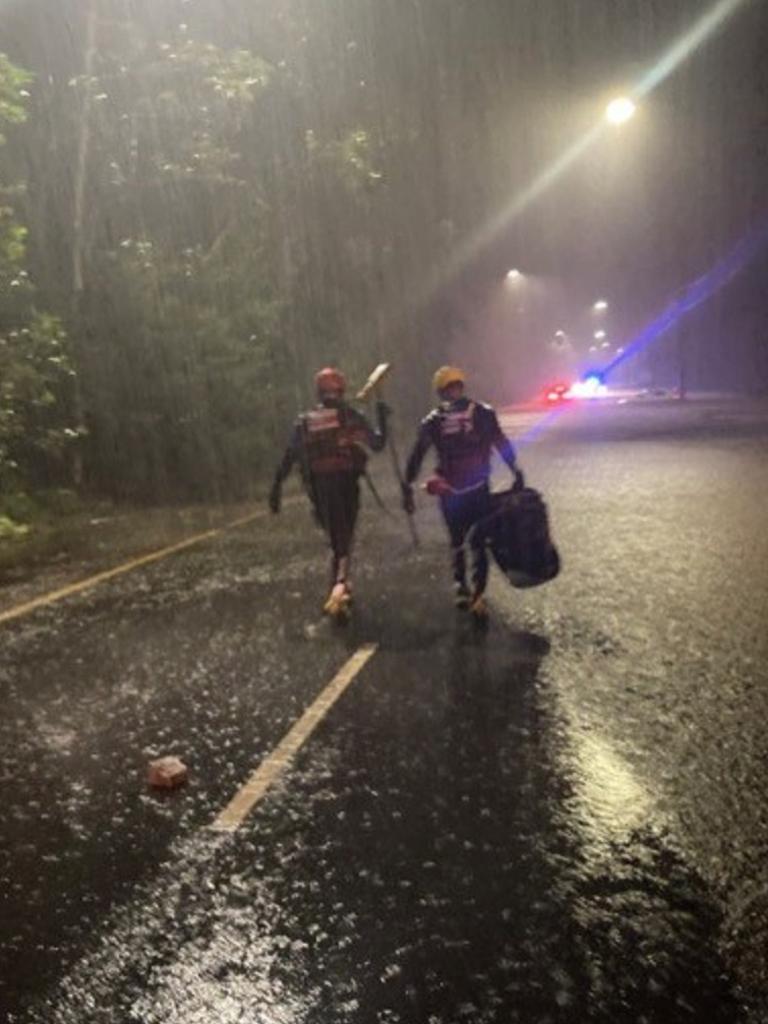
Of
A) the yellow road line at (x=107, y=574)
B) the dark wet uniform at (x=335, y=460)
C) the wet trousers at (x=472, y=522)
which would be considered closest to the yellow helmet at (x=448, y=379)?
the dark wet uniform at (x=335, y=460)

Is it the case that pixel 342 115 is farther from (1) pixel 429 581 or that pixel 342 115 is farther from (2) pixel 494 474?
(1) pixel 429 581

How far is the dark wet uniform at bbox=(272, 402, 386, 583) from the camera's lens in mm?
8340

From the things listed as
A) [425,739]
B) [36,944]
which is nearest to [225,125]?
[425,739]

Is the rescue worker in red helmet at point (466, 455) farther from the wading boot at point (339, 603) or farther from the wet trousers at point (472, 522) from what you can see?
the wading boot at point (339, 603)

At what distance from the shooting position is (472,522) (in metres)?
8.19

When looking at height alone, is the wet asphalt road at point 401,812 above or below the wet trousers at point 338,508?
below

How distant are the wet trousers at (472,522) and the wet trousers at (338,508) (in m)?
0.79

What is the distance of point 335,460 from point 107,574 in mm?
3796

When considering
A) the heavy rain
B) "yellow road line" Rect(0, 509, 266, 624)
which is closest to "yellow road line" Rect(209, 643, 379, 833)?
the heavy rain

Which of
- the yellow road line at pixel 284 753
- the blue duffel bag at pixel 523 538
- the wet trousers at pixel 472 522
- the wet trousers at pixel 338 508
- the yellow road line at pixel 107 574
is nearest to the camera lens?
the yellow road line at pixel 284 753

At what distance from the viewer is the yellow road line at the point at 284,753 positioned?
14.7ft

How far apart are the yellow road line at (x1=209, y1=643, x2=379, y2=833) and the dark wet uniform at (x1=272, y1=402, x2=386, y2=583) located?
1.71 meters

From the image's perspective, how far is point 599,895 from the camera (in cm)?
359

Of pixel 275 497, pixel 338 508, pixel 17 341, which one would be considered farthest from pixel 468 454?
pixel 17 341
